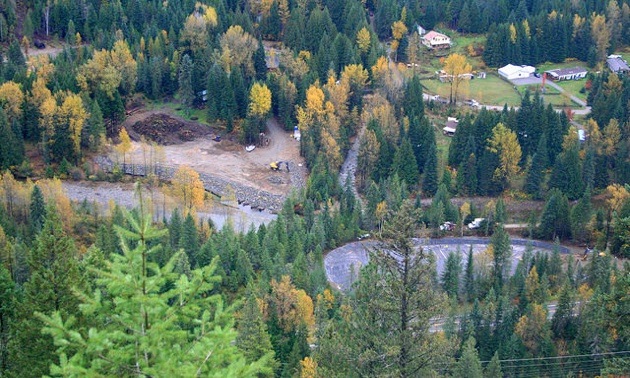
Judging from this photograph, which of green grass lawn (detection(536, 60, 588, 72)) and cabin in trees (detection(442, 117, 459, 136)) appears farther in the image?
green grass lawn (detection(536, 60, 588, 72))

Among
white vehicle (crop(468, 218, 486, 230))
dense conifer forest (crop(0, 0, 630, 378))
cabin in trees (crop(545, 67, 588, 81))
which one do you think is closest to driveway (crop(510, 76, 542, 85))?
cabin in trees (crop(545, 67, 588, 81))

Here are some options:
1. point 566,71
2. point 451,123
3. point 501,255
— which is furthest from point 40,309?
point 566,71

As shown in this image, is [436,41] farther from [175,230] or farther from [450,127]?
[175,230]

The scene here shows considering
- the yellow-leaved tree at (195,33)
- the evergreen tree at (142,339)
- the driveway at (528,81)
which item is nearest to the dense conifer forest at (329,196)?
the evergreen tree at (142,339)

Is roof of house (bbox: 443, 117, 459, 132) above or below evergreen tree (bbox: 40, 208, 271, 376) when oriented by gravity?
below

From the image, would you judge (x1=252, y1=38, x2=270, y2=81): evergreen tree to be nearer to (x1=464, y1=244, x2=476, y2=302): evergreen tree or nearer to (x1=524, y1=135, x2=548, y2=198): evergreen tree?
(x1=524, y1=135, x2=548, y2=198): evergreen tree

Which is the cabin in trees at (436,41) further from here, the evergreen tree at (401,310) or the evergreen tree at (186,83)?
the evergreen tree at (401,310)

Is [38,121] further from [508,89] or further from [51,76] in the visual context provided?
[508,89]
